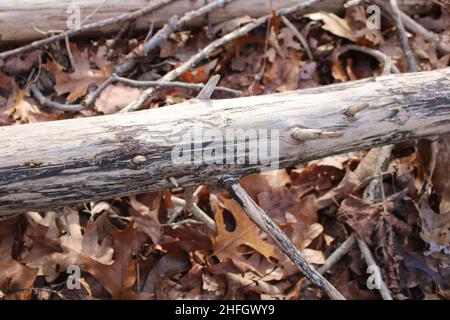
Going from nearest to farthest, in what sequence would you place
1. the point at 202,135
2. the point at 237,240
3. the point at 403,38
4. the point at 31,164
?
the point at 31,164, the point at 202,135, the point at 237,240, the point at 403,38

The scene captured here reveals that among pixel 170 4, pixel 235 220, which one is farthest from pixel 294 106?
pixel 170 4

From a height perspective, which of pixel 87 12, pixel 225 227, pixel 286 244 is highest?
pixel 87 12

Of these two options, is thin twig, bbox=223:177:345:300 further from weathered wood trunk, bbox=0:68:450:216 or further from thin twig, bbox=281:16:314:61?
thin twig, bbox=281:16:314:61

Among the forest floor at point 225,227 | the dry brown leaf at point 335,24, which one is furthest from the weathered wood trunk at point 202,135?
the dry brown leaf at point 335,24

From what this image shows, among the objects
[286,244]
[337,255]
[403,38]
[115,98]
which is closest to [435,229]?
[337,255]

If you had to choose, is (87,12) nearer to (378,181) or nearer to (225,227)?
(225,227)

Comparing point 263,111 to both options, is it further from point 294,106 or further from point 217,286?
point 217,286

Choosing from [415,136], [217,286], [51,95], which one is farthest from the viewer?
[51,95]
